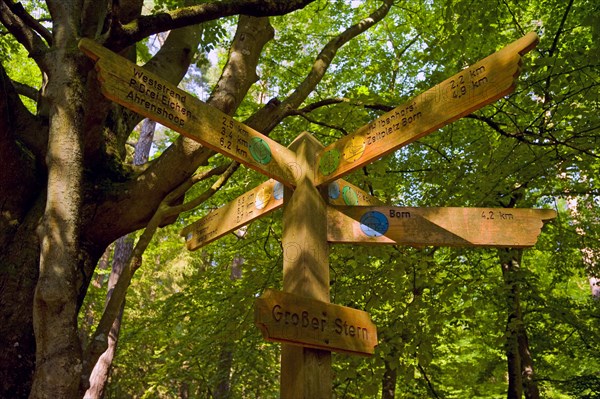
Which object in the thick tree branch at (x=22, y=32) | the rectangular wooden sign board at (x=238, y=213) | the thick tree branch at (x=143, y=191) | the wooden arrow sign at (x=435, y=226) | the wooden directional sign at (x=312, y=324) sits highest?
the thick tree branch at (x=22, y=32)

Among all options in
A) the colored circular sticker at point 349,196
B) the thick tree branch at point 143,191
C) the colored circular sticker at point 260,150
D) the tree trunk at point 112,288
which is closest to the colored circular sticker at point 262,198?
the colored circular sticker at point 260,150

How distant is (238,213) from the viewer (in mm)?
3514

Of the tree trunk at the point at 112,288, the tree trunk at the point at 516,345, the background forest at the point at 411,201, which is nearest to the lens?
the background forest at the point at 411,201

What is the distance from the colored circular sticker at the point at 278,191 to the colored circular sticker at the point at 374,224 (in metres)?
0.57

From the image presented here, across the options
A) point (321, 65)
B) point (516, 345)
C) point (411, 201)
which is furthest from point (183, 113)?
point (516, 345)

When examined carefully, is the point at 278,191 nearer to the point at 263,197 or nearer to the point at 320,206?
the point at 263,197

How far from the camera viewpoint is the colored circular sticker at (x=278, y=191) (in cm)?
324

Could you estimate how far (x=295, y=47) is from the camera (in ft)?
27.2

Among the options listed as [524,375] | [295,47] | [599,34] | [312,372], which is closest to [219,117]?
[312,372]

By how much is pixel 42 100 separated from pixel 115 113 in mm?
678

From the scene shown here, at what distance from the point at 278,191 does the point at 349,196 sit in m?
0.60

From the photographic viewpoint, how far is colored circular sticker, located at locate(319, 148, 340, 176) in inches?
122

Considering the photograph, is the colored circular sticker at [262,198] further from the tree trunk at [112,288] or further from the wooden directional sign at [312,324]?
the tree trunk at [112,288]

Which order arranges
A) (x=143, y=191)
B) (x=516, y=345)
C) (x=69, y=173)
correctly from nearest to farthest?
1. (x=69, y=173)
2. (x=143, y=191)
3. (x=516, y=345)
